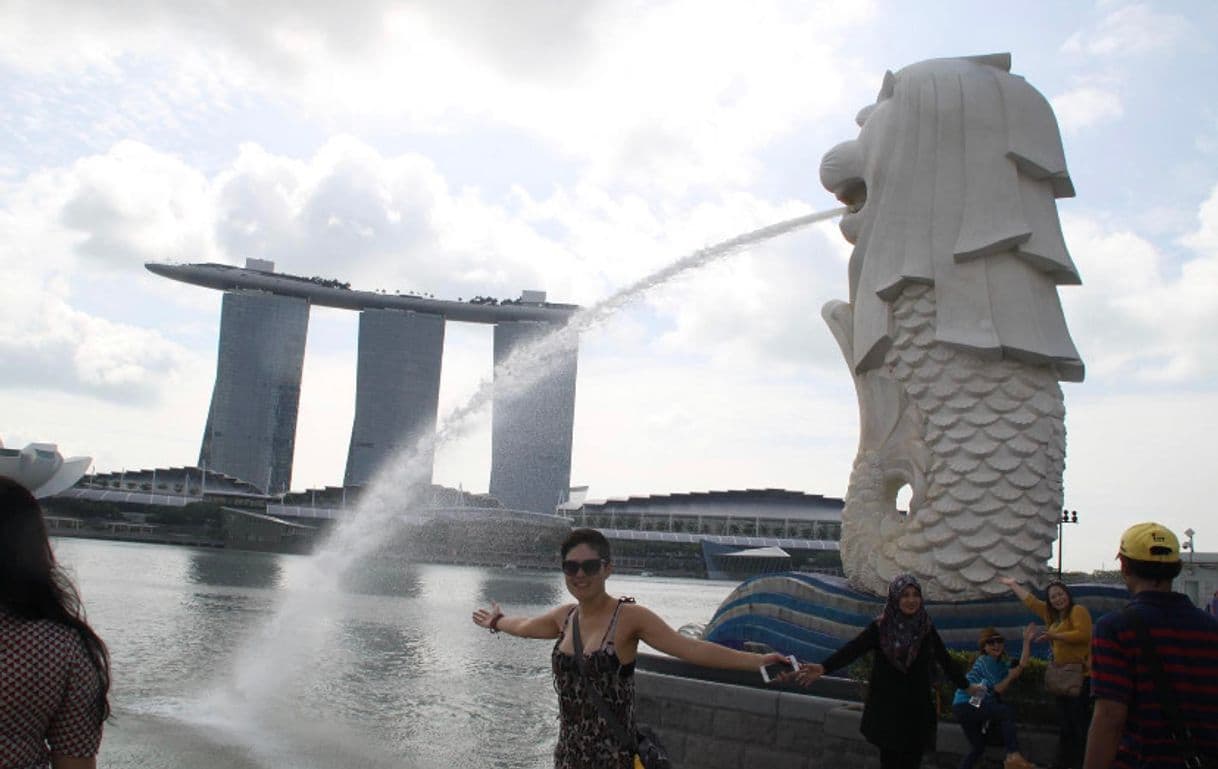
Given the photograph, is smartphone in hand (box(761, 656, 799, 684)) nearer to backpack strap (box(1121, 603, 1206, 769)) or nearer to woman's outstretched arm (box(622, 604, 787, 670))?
woman's outstretched arm (box(622, 604, 787, 670))

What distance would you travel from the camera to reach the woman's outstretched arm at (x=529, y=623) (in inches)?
131

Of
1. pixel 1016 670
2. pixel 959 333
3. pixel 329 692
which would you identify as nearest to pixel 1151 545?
pixel 1016 670

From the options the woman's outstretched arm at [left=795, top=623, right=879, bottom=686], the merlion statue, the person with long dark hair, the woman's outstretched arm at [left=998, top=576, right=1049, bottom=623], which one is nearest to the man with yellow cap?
the woman's outstretched arm at [left=795, top=623, right=879, bottom=686]

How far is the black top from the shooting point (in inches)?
176

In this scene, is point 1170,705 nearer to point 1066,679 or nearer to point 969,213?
point 1066,679

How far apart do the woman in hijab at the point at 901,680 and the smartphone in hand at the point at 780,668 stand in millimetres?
954

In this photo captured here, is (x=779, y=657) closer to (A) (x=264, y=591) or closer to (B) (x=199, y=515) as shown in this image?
(A) (x=264, y=591)

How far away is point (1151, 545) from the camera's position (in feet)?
9.27

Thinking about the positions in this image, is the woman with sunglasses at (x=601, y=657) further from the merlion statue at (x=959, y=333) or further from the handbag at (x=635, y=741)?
the merlion statue at (x=959, y=333)

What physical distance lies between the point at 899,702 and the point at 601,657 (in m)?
1.97

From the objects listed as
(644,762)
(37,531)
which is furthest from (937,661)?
(37,531)

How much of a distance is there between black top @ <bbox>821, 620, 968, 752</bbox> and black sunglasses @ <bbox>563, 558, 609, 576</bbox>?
5.53ft

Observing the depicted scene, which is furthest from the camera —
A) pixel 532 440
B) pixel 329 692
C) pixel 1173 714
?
pixel 532 440

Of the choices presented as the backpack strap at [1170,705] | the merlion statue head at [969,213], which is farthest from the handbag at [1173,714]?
the merlion statue head at [969,213]
